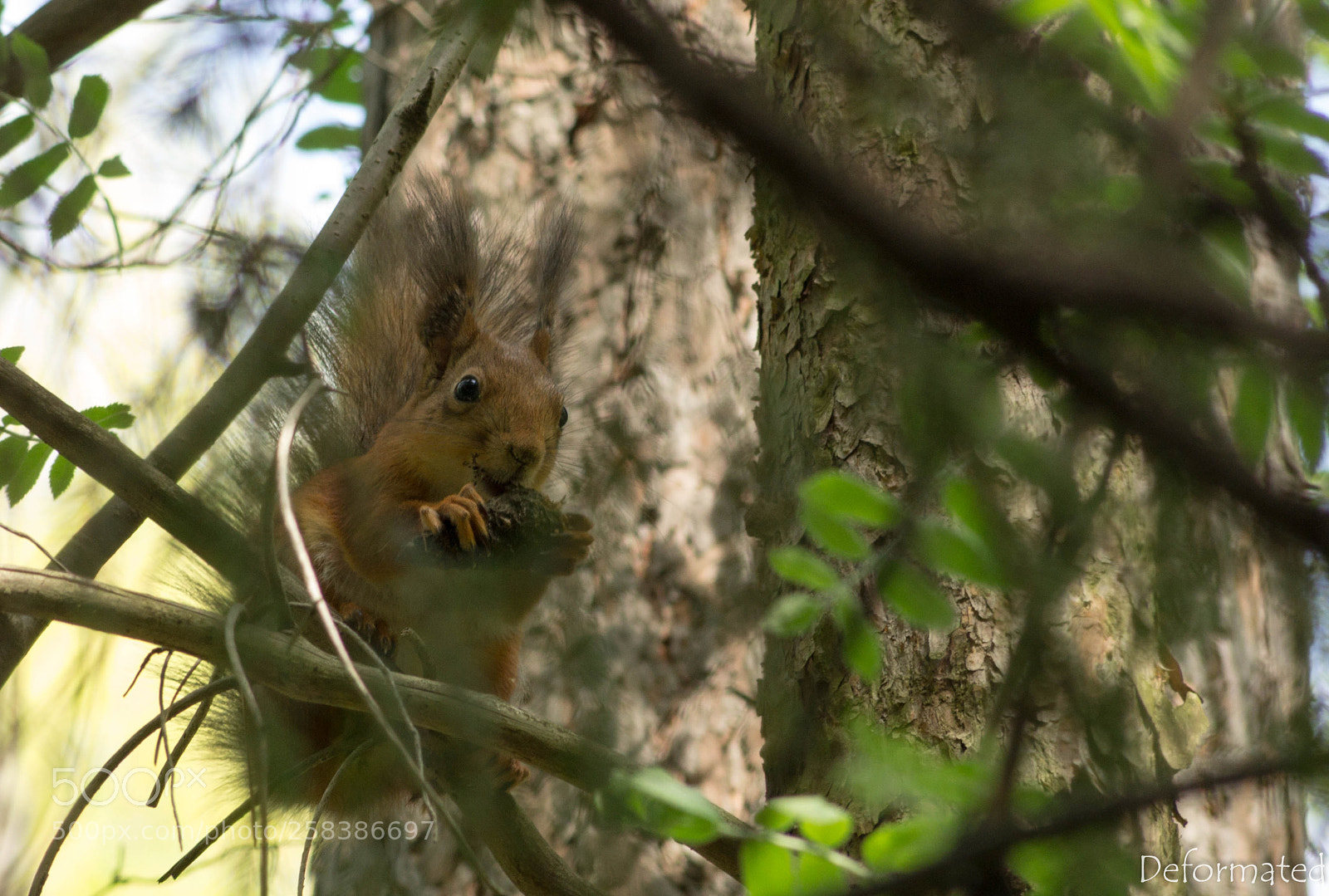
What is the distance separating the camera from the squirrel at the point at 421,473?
1.87 m

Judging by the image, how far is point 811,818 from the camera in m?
0.76

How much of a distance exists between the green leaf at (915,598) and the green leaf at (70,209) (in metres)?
1.46

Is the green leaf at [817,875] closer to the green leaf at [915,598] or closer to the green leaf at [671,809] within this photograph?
the green leaf at [671,809]

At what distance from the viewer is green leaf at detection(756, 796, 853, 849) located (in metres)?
0.76

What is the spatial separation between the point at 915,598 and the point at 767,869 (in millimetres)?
235

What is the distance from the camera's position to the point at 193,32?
A: 1.43 m

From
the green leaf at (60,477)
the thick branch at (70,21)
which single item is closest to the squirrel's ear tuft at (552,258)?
the thick branch at (70,21)

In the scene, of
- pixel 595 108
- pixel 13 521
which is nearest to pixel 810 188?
pixel 13 521

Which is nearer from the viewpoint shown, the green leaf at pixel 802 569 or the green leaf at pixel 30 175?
the green leaf at pixel 802 569

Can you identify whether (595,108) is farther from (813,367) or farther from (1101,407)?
(1101,407)

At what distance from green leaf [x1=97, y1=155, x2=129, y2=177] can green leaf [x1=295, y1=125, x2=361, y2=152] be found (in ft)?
3.25

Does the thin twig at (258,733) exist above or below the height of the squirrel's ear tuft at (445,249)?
below

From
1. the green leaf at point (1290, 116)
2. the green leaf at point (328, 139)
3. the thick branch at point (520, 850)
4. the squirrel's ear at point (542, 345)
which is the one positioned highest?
the green leaf at point (328, 139)

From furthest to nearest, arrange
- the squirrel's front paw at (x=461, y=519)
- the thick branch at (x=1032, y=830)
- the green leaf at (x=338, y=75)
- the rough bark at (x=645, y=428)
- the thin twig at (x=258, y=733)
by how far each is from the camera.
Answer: the rough bark at (x=645, y=428) < the green leaf at (x=338, y=75) < the squirrel's front paw at (x=461, y=519) < the thin twig at (x=258, y=733) < the thick branch at (x=1032, y=830)
